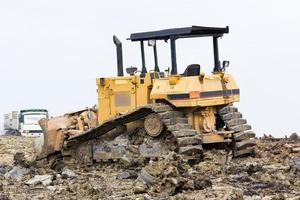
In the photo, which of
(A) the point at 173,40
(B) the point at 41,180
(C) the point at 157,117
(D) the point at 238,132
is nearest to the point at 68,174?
(B) the point at 41,180

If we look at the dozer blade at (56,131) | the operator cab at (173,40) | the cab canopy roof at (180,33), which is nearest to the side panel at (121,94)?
the operator cab at (173,40)

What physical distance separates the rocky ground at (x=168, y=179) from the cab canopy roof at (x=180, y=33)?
2776mm

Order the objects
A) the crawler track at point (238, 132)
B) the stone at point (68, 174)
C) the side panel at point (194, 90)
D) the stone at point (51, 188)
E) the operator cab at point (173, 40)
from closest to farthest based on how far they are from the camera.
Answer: the stone at point (51, 188) < the stone at point (68, 174) < the side panel at point (194, 90) < the operator cab at point (173, 40) < the crawler track at point (238, 132)

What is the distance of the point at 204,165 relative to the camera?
15.0 m

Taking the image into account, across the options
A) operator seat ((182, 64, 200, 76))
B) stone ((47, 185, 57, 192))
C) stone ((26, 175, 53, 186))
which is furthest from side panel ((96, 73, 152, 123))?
stone ((47, 185, 57, 192))

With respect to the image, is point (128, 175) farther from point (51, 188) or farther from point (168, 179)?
point (168, 179)

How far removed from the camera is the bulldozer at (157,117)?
1571 cm

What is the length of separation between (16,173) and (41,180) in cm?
156

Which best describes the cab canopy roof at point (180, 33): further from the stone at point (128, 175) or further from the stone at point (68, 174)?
the stone at point (68, 174)

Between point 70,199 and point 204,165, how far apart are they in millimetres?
3915

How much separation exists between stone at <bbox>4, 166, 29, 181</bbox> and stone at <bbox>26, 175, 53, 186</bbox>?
0.70m

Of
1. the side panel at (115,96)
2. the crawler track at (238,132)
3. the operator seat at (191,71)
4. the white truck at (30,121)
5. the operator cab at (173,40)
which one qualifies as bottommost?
the white truck at (30,121)

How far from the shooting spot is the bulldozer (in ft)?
51.5

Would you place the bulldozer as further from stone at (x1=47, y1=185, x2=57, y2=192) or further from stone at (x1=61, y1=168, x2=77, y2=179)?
stone at (x1=47, y1=185, x2=57, y2=192)
